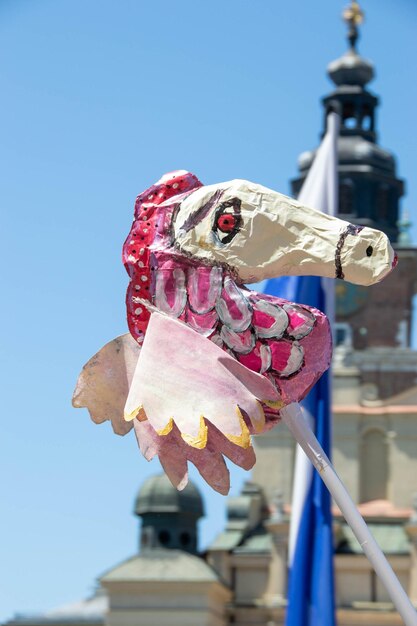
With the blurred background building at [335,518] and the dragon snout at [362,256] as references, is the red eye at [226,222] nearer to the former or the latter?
the dragon snout at [362,256]

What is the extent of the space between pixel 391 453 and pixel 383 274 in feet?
170

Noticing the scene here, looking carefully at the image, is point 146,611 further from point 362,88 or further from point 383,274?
point 383,274

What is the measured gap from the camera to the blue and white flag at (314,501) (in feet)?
100.0

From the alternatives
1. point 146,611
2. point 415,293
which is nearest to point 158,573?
point 146,611

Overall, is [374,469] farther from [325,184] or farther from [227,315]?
[227,315]

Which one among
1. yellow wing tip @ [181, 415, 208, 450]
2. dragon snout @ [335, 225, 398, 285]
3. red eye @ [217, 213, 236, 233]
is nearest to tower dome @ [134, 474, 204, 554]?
red eye @ [217, 213, 236, 233]

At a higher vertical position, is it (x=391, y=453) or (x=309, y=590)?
(x=391, y=453)

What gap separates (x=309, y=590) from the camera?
3109cm

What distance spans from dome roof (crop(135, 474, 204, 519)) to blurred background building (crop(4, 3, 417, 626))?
29 millimetres

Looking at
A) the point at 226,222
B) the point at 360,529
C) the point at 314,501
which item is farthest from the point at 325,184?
the point at 360,529

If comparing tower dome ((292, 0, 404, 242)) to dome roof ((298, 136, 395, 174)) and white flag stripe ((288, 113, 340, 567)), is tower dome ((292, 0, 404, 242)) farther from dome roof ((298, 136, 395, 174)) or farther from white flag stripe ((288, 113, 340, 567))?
white flag stripe ((288, 113, 340, 567))

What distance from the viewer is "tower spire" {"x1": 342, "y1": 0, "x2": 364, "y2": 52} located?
77375 mm

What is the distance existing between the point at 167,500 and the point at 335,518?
593 cm

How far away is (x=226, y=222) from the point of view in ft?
44.0
